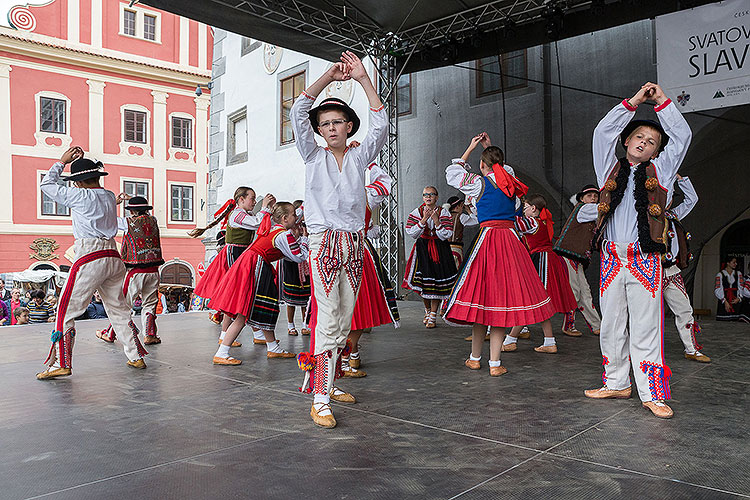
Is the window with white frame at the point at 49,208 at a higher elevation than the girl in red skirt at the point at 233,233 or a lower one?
higher

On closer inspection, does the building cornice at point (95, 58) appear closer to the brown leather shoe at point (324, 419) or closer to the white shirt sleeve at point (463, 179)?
the white shirt sleeve at point (463, 179)

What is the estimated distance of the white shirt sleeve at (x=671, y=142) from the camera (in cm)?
319

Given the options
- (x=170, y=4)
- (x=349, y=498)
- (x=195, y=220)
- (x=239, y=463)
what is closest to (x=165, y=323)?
(x=170, y=4)

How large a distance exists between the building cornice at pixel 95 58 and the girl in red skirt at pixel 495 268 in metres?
18.8

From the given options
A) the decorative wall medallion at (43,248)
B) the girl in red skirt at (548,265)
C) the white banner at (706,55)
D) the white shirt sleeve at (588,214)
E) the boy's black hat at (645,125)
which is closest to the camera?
the boy's black hat at (645,125)

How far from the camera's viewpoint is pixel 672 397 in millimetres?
3652

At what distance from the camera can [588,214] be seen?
3721mm

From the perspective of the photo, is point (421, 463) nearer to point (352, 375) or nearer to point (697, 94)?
point (352, 375)

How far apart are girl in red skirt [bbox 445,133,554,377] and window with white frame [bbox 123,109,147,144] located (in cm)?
1929

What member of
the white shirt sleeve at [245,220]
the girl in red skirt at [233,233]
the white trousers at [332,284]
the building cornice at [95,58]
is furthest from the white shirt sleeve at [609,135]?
the building cornice at [95,58]

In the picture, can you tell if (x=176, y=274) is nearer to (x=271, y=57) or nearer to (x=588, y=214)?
(x=271, y=57)

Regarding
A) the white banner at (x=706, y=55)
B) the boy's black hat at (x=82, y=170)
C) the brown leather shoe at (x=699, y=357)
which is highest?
the white banner at (x=706, y=55)

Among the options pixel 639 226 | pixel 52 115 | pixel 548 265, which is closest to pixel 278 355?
pixel 548 265

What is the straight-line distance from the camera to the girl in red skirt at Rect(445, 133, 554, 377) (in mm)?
4215
